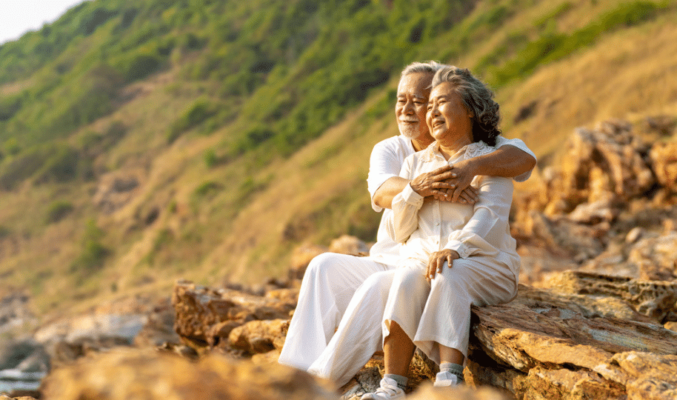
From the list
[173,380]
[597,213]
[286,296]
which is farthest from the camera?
[597,213]

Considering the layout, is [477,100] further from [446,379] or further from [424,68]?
[446,379]

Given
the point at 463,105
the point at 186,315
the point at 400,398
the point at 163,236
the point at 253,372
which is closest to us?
the point at 253,372

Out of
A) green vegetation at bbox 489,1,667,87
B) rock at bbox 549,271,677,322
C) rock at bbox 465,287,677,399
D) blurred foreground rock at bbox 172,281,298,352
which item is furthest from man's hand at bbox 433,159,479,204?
green vegetation at bbox 489,1,667,87

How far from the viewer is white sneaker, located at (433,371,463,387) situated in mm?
2959

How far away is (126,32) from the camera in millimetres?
56406

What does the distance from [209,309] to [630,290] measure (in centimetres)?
391

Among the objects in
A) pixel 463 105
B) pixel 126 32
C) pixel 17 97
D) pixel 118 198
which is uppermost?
pixel 126 32

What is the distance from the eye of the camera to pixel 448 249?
3424 mm

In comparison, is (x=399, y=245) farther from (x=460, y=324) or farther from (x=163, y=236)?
(x=163, y=236)

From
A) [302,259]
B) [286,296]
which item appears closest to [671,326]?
[286,296]

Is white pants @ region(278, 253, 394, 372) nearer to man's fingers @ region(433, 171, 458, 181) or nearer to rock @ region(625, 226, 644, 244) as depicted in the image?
man's fingers @ region(433, 171, 458, 181)

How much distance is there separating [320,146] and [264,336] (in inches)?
952

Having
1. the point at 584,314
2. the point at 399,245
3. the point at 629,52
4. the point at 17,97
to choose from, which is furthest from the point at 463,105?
the point at 17,97

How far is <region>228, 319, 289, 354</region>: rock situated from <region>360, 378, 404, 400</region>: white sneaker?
61.6 inches
